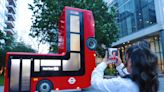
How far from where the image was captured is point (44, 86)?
9445mm

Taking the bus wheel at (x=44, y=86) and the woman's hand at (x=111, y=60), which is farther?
the bus wheel at (x=44, y=86)

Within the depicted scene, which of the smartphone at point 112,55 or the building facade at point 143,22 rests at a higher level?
the building facade at point 143,22

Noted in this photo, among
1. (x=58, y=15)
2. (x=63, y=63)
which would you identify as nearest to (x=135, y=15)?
(x=58, y=15)

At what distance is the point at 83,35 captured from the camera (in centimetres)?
1080

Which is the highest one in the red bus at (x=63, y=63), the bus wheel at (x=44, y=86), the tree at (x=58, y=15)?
the tree at (x=58, y=15)

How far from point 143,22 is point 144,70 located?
97.0 feet

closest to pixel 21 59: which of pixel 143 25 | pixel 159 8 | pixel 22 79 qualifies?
pixel 22 79

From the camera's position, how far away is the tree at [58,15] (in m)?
18.6

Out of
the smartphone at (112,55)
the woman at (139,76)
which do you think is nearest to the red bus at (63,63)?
the smartphone at (112,55)

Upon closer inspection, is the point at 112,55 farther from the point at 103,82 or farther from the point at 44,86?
the point at 44,86

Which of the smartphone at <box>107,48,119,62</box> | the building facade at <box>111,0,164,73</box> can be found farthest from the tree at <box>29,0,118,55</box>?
the smartphone at <box>107,48,119,62</box>

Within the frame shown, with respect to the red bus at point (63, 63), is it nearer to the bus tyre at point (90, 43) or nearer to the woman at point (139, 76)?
the bus tyre at point (90, 43)

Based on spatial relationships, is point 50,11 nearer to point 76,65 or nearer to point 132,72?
point 76,65

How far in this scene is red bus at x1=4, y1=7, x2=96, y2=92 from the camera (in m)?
9.02
